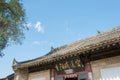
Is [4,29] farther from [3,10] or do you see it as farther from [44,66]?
[44,66]

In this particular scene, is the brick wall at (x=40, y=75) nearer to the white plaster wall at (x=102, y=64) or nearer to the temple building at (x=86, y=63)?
the temple building at (x=86, y=63)

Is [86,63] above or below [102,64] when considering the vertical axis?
above

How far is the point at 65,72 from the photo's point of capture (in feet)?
32.2

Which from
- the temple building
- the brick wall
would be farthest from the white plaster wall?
the brick wall

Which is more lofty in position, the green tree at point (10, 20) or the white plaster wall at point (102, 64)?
the green tree at point (10, 20)

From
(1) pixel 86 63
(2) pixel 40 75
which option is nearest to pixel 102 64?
(1) pixel 86 63

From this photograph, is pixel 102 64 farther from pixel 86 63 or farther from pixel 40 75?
pixel 40 75

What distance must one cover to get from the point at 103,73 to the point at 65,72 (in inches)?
96.4

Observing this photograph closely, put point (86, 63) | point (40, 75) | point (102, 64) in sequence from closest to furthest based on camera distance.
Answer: point (102, 64) → point (86, 63) → point (40, 75)

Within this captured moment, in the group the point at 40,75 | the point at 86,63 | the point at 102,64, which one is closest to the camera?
the point at 102,64

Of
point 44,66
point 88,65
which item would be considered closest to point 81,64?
point 88,65

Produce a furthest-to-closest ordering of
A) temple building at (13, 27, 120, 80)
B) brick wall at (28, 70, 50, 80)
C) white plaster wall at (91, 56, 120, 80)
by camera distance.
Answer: brick wall at (28, 70, 50, 80) → white plaster wall at (91, 56, 120, 80) → temple building at (13, 27, 120, 80)

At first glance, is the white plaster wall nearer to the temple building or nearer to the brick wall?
the temple building

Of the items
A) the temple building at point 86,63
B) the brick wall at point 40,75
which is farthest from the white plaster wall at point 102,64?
the brick wall at point 40,75
